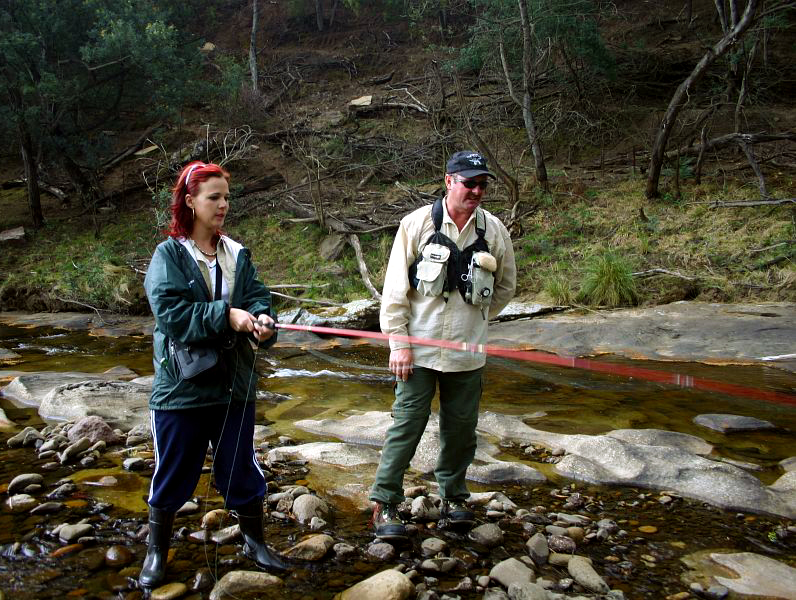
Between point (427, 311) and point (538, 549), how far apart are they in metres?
1.31

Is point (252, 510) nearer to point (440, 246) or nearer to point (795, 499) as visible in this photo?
Result: point (440, 246)

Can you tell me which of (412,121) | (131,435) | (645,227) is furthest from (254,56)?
(131,435)

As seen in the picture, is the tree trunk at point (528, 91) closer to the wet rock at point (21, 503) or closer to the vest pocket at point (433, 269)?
the vest pocket at point (433, 269)

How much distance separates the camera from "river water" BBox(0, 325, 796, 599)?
9.95ft

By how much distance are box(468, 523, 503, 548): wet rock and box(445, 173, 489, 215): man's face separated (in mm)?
1657

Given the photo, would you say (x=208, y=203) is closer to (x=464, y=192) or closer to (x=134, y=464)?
(x=464, y=192)

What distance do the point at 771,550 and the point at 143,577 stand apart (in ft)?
10.3

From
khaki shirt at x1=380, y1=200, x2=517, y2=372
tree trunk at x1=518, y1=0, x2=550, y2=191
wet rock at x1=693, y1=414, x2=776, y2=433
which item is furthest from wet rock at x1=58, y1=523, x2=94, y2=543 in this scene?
tree trunk at x1=518, y1=0, x2=550, y2=191

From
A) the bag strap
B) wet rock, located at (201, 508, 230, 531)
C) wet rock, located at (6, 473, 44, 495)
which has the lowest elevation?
wet rock, located at (201, 508, 230, 531)

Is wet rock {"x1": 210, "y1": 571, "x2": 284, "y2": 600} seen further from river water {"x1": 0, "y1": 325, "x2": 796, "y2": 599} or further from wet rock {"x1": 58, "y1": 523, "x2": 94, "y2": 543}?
wet rock {"x1": 58, "y1": 523, "x2": 94, "y2": 543}

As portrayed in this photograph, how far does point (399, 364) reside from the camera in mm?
3330

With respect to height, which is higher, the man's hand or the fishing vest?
the fishing vest

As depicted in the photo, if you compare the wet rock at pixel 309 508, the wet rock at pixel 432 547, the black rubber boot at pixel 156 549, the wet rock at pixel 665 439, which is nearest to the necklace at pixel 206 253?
the black rubber boot at pixel 156 549

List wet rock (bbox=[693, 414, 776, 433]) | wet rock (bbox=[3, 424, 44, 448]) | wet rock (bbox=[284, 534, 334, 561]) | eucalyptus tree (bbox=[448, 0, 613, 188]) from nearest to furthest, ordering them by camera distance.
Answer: wet rock (bbox=[284, 534, 334, 561]) → wet rock (bbox=[3, 424, 44, 448]) → wet rock (bbox=[693, 414, 776, 433]) → eucalyptus tree (bbox=[448, 0, 613, 188])
